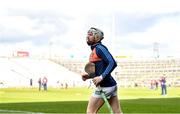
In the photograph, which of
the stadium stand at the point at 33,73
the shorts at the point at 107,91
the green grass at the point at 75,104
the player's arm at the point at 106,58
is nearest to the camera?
the player's arm at the point at 106,58

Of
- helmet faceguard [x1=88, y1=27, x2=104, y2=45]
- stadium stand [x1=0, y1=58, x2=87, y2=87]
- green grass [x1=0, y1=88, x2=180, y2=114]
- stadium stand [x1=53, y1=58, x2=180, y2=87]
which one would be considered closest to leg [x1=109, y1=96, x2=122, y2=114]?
helmet faceguard [x1=88, y1=27, x2=104, y2=45]

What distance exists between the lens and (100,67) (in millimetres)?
8852

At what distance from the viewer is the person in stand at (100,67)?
8742 millimetres

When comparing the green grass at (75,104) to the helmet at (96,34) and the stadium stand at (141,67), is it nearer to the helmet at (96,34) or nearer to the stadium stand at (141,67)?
the helmet at (96,34)

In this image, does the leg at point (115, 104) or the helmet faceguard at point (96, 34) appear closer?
the helmet faceguard at point (96, 34)

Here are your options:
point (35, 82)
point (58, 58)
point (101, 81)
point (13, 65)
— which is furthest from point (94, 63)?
point (58, 58)

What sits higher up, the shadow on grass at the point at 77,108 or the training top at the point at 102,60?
the training top at the point at 102,60

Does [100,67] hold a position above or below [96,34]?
below

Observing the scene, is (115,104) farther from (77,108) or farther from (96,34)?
(77,108)

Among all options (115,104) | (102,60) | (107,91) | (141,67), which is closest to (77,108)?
(115,104)

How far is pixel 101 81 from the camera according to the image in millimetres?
8750

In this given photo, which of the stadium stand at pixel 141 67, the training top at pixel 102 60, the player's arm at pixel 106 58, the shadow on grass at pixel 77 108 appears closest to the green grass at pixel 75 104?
the shadow on grass at pixel 77 108

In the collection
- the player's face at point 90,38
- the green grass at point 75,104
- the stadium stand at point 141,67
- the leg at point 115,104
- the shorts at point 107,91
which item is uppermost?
the player's face at point 90,38

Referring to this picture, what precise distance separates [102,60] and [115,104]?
2.50 ft
